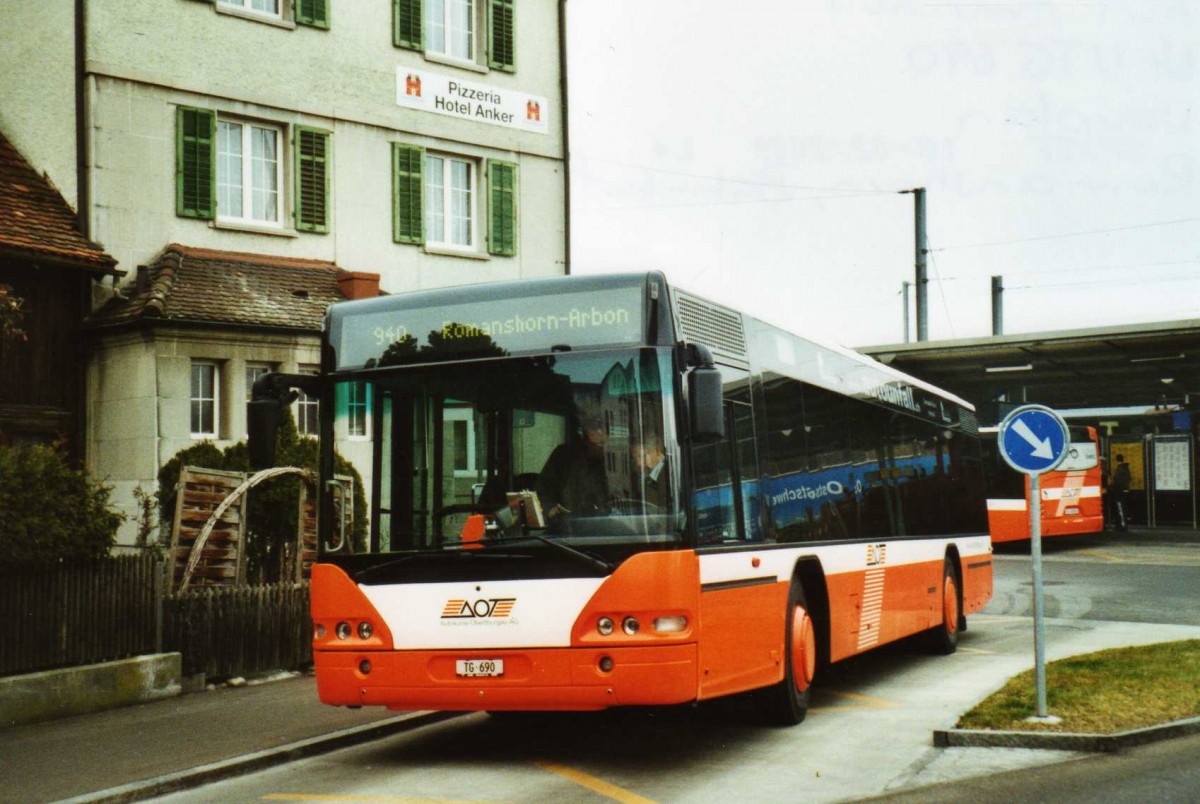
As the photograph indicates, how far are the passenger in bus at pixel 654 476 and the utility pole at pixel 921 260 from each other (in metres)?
33.3

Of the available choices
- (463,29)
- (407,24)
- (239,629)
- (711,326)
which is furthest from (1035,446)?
(463,29)

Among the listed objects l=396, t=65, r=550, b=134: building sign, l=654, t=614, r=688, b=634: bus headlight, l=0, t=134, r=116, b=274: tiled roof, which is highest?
l=396, t=65, r=550, b=134: building sign

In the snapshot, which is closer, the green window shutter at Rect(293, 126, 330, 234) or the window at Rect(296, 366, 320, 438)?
the window at Rect(296, 366, 320, 438)

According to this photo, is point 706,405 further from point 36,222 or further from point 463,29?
point 463,29

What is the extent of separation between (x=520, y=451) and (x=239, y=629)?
5.73m

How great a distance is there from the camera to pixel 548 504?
8719mm

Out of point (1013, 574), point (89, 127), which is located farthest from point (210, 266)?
point (1013, 574)

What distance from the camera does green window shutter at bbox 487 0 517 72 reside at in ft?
92.3

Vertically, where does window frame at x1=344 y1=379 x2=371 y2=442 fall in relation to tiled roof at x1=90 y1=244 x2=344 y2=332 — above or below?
below

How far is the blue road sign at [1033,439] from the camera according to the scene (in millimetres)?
10234

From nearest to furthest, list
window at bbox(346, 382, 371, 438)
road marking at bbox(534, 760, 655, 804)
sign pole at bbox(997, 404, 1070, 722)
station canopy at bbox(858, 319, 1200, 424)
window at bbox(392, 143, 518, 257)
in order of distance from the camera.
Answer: road marking at bbox(534, 760, 655, 804)
window at bbox(346, 382, 371, 438)
sign pole at bbox(997, 404, 1070, 722)
window at bbox(392, 143, 518, 257)
station canopy at bbox(858, 319, 1200, 424)

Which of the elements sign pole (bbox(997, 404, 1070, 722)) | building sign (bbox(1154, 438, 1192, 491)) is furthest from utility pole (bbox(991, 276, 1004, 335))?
sign pole (bbox(997, 404, 1070, 722))

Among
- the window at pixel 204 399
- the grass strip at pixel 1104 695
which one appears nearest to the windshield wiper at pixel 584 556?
the grass strip at pixel 1104 695

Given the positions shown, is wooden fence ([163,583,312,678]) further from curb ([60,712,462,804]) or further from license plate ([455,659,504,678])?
license plate ([455,659,504,678])
